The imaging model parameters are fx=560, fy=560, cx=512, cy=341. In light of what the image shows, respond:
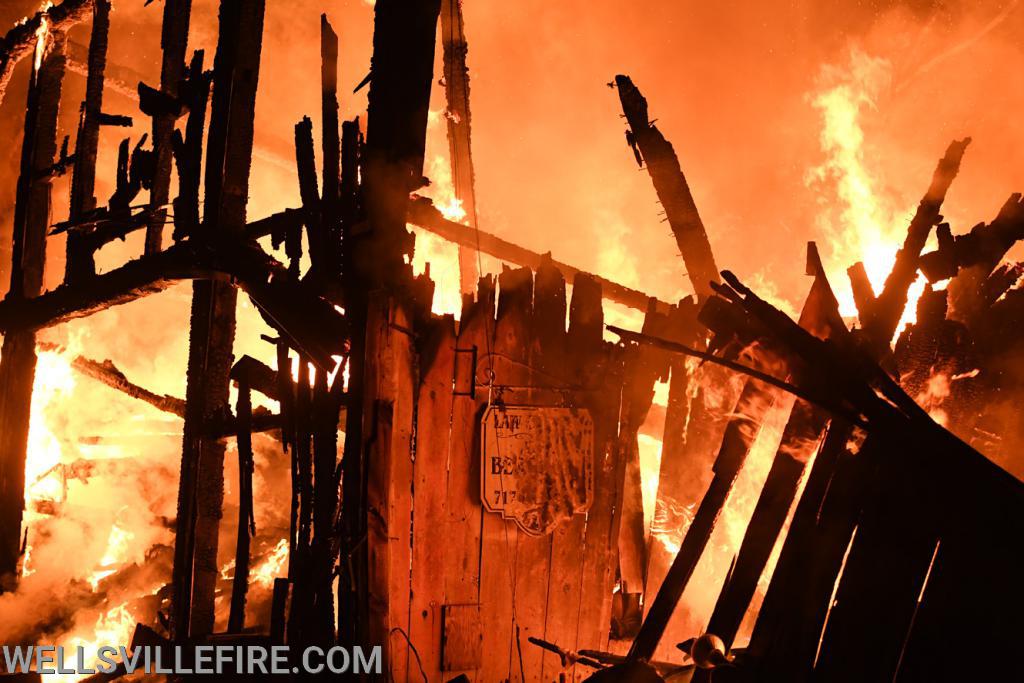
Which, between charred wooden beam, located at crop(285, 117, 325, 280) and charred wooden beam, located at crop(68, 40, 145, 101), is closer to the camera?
charred wooden beam, located at crop(285, 117, 325, 280)

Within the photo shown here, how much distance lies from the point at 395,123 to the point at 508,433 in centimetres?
251

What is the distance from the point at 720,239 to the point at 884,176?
4.93m

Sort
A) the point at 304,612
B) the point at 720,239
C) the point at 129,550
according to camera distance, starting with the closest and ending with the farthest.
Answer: the point at 304,612
the point at 129,550
the point at 720,239

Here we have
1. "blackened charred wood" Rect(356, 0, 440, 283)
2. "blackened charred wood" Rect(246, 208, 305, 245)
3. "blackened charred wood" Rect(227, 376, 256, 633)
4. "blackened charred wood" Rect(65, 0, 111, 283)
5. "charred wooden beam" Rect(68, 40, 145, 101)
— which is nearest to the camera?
"blackened charred wood" Rect(356, 0, 440, 283)

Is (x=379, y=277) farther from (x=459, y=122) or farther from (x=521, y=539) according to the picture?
(x=459, y=122)

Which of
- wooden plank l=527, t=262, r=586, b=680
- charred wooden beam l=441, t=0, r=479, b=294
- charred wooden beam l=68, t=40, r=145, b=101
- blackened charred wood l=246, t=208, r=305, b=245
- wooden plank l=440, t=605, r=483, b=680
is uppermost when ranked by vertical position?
charred wooden beam l=68, t=40, r=145, b=101

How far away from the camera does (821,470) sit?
2.76 m

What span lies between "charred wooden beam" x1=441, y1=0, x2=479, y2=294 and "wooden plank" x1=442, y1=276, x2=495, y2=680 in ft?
20.1

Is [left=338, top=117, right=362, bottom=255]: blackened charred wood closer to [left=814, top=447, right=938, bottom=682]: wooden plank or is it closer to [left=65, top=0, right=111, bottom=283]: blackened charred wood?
[left=814, top=447, right=938, bottom=682]: wooden plank

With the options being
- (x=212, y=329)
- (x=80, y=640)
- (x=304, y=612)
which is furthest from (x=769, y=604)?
(x=80, y=640)

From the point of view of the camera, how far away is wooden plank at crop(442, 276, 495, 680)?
412cm

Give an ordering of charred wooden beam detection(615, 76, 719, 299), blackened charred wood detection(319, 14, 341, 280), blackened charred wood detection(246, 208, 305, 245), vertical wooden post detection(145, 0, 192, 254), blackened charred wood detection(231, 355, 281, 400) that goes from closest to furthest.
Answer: blackened charred wood detection(319, 14, 341, 280), blackened charred wood detection(231, 355, 281, 400), blackened charred wood detection(246, 208, 305, 245), charred wooden beam detection(615, 76, 719, 299), vertical wooden post detection(145, 0, 192, 254)

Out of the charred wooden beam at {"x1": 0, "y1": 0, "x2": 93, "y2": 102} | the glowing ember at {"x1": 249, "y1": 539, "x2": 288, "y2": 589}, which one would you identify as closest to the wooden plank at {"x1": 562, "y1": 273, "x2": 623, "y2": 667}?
the glowing ember at {"x1": 249, "y1": 539, "x2": 288, "y2": 589}

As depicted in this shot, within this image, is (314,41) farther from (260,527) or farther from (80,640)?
(80,640)
